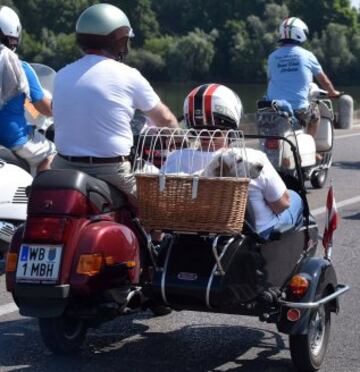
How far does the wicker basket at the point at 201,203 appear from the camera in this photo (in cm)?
488

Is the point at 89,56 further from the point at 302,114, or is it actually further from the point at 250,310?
the point at 302,114

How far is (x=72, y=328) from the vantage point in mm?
5477

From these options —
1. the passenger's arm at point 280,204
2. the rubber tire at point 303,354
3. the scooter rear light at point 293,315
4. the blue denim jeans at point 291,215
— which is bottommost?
the rubber tire at point 303,354

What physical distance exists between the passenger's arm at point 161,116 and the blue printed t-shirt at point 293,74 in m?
6.50

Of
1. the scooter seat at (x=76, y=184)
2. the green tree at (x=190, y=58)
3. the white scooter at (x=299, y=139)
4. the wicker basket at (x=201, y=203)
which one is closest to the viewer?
the wicker basket at (x=201, y=203)

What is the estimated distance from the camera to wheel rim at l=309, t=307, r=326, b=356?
5.27 metres

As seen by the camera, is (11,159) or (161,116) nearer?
(161,116)

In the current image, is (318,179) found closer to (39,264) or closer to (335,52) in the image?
(39,264)

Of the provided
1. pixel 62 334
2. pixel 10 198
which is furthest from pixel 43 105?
pixel 62 334

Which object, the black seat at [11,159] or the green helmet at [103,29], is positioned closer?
the green helmet at [103,29]

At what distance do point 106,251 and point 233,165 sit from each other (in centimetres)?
75

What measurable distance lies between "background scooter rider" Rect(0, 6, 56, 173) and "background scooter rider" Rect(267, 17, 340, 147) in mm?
4578

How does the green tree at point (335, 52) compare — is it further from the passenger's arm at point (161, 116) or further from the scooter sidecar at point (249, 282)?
the scooter sidecar at point (249, 282)

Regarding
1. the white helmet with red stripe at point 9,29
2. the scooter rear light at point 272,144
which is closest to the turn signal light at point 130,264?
the white helmet with red stripe at point 9,29
